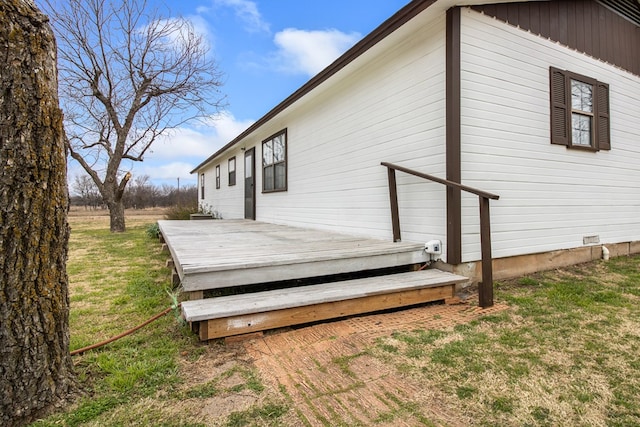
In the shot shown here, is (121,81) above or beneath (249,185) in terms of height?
above

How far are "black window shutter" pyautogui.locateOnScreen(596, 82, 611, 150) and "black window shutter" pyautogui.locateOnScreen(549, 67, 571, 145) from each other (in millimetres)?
767

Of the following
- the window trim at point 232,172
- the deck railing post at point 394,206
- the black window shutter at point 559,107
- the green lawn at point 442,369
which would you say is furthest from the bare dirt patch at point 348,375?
the window trim at point 232,172

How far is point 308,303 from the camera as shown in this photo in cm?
255

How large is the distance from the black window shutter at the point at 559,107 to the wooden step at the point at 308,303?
246cm

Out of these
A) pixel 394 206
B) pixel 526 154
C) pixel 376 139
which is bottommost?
pixel 394 206

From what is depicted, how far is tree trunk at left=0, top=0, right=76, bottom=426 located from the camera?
142 centimetres

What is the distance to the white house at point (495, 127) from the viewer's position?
140 inches

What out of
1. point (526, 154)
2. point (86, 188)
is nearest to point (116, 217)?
point (526, 154)

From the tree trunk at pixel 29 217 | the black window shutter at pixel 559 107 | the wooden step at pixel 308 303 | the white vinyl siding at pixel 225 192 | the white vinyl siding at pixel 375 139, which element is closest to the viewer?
the tree trunk at pixel 29 217

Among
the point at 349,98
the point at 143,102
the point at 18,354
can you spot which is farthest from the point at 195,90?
the point at 18,354

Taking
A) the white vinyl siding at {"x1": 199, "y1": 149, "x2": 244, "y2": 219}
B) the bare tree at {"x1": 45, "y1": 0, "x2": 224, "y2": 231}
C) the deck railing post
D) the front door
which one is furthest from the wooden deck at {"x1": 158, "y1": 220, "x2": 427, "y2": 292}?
the bare tree at {"x1": 45, "y1": 0, "x2": 224, "y2": 231}

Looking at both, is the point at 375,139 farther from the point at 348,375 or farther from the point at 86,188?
the point at 86,188

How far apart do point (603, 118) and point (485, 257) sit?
11.8 feet

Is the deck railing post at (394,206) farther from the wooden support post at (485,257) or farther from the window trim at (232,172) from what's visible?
the window trim at (232,172)
